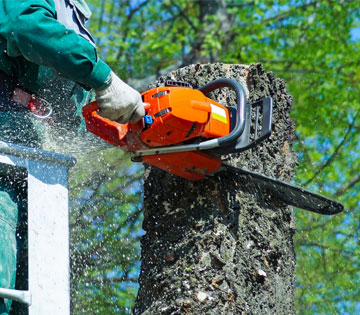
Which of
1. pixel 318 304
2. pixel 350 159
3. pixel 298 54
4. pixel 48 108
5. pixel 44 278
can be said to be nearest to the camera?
pixel 44 278

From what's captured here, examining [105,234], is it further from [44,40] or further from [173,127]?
[44,40]

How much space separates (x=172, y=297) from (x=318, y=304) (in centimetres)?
586

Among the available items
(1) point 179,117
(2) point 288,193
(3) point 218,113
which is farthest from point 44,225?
(2) point 288,193

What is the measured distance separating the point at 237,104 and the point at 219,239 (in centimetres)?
60

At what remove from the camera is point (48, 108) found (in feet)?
8.75

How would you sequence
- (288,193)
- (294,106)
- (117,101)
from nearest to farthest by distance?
1. (117,101)
2. (288,193)
3. (294,106)

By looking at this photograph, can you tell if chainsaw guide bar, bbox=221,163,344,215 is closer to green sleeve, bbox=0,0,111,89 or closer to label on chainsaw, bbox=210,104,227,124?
label on chainsaw, bbox=210,104,227,124

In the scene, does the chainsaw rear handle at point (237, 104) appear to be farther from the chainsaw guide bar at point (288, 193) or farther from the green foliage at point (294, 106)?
the green foliage at point (294, 106)

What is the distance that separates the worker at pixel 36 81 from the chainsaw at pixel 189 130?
0.11 meters

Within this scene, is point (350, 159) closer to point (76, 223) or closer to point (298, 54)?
point (298, 54)

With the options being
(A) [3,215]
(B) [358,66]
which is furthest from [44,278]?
(B) [358,66]

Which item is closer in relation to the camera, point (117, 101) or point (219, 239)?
point (117, 101)

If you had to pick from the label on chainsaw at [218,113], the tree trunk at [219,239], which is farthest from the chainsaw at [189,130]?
the tree trunk at [219,239]

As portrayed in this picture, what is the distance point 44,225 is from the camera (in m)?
2.22
